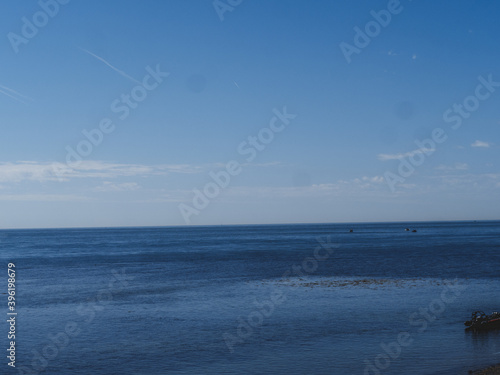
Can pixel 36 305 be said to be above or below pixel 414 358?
above

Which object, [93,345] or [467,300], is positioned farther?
[467,300]

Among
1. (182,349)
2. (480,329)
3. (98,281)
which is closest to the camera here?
(182,349)

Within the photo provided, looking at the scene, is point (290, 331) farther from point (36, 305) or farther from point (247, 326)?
point (36, 305)

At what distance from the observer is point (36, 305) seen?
45000 mm

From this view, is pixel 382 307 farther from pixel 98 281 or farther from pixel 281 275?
pixel 98 281

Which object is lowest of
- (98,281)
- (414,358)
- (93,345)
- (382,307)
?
(414,358)

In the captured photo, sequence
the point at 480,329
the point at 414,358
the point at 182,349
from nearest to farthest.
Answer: the point at 414,358 → the point at 182,349 → the point at 480,329

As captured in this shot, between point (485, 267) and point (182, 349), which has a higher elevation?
point (485, 267)

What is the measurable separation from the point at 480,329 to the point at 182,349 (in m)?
20.5

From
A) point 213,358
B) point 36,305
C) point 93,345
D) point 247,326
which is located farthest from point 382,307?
point 36,305

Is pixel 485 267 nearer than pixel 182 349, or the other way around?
pixel 182 349

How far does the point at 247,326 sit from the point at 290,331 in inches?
145

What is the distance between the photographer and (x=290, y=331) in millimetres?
33719

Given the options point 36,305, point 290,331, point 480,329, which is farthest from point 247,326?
point 36,305
